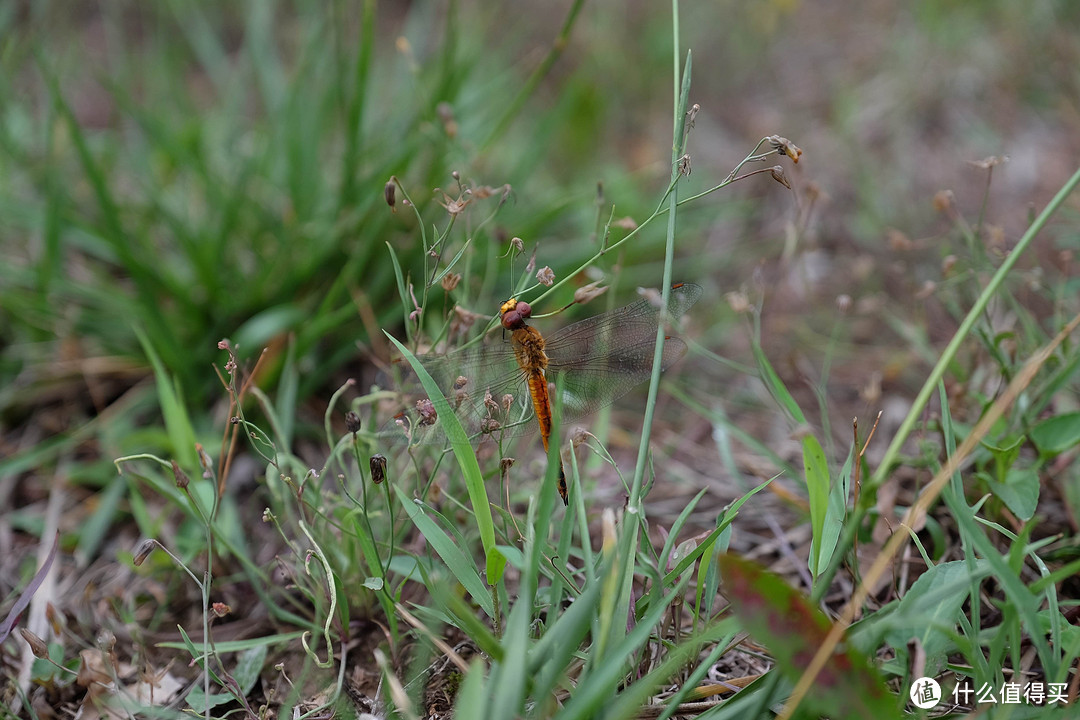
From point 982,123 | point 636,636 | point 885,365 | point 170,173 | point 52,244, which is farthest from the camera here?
point 982,123

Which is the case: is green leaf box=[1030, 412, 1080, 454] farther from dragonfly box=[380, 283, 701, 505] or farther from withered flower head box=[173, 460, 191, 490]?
withered flower head box=[173, 460, 191, 490]

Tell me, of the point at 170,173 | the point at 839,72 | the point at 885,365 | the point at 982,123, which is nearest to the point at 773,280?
the point at 885,365

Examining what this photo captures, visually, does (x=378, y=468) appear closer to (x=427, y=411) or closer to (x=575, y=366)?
(x=427, y=411)

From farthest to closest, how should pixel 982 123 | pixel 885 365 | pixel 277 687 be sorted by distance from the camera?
1. pixel 982 123
2. pixel 885 365
3. pixel 277 687

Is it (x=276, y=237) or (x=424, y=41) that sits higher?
(x=424, y=41)

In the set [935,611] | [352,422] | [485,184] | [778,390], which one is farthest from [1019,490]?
[485,184]

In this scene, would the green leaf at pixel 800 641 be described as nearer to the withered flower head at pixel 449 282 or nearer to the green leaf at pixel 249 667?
the withered flower head at pixel 449 282

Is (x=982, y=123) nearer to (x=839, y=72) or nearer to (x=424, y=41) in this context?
(x=839, y=72)
